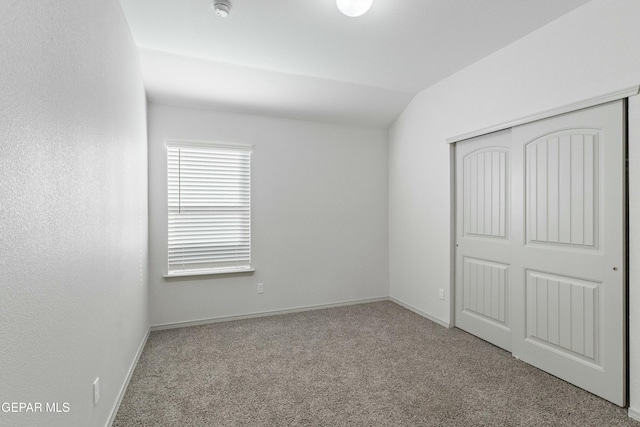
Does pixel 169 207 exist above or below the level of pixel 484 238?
above

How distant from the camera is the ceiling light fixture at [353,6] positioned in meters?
2.04

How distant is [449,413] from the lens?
2.00 metres

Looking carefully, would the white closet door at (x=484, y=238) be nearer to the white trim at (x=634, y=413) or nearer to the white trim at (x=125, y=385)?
the white trim at (x=634, y=413)

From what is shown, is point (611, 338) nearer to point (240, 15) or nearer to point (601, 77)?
point (601, 77)

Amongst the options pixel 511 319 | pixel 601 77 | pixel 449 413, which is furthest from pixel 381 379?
pixel 601 77

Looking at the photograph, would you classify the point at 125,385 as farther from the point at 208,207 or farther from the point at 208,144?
the point at 208,144

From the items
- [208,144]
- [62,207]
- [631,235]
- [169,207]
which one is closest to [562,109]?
[631,235]

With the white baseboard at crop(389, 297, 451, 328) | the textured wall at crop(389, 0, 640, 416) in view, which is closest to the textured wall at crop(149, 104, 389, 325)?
the white baseboard at crop(389, 297, 451, 328)

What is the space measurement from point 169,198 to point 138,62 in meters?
1.36

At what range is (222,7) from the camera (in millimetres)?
2184

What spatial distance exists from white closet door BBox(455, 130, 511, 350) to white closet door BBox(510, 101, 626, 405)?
14 centimetres

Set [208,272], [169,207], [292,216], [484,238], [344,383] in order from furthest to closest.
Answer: [292,216] < [208,272] < [169,207] < [484,238] < [344,383]

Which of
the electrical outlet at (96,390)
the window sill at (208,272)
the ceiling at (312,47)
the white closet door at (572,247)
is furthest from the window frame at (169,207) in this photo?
the white closet door at (572,247)

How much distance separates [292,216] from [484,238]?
217 cm
